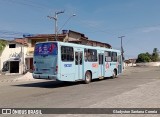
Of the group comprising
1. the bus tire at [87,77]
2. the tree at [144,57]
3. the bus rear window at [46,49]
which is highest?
the tree at [144,57]

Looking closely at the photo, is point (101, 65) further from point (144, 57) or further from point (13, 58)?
point (144, 57)

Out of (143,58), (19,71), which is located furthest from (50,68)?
(143,58)

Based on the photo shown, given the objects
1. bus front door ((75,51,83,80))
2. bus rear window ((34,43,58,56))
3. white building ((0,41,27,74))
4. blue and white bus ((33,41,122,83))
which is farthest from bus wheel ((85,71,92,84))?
white building ((0,41,27,74))

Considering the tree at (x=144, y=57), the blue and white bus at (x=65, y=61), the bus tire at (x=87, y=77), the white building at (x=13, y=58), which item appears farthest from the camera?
the tree at (x=144, y=57)

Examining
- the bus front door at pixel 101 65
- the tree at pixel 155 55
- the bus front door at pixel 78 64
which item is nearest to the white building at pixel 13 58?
the bus front door at pixel 101 65

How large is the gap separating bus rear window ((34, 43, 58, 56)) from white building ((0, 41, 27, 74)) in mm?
28585

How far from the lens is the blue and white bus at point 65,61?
20344 millimetres

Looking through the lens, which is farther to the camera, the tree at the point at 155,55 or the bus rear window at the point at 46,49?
the tree at the point at 155,55

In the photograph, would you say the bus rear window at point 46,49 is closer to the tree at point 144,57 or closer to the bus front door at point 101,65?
the bus front door at point 101,65

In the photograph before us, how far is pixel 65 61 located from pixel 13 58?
100 ft

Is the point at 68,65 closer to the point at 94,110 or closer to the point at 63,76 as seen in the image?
the point at 63,76

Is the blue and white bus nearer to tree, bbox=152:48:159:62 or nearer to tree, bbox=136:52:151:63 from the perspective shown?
tree, bbox=136:52:151:63

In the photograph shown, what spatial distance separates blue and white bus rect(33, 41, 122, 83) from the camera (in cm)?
2034

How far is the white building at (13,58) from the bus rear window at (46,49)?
28.6 meters
